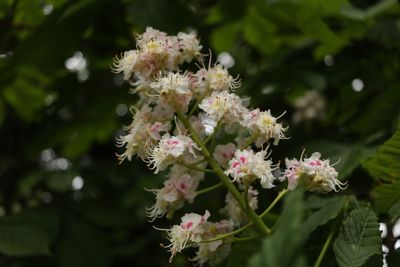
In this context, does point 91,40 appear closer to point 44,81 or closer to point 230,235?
point 44,81

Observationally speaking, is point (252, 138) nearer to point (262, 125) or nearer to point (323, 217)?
point (262, 125)

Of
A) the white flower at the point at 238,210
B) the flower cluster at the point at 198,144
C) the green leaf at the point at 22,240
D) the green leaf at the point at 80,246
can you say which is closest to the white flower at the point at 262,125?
the flower cluster at the point at 198,144

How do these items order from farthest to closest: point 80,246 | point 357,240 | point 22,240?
point 80,246 < point 22,240 < point 357,240

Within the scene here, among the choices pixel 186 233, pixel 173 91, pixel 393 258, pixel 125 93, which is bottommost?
pixel 393 258

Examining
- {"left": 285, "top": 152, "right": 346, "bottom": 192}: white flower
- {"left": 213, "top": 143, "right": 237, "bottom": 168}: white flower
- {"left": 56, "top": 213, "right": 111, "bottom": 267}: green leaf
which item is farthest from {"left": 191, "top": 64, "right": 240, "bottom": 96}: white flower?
{"left": 56, "top": 213, "right": 111, "bottom": 267}: green leaf

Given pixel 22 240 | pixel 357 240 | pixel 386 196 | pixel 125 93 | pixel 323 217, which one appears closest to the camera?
pixel 357 240

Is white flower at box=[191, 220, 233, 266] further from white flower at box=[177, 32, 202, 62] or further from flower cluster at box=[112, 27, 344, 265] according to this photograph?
white flower at box=[177, 32, 202, 62]

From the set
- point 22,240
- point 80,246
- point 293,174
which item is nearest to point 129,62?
point 293,174
